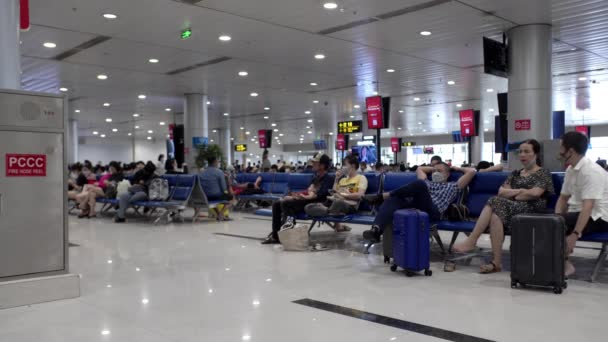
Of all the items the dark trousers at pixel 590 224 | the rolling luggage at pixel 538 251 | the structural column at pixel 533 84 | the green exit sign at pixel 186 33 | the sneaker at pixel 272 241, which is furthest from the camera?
the green exit sign at pixel 186 33

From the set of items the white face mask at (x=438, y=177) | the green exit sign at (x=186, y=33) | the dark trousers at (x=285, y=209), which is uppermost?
the green exit sign at (x=186, y=33)

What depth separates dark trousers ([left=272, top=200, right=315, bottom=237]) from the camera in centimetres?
725

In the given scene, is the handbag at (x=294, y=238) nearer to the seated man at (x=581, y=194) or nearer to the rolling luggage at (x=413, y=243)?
the rolling luggage at (x=413, y=243)

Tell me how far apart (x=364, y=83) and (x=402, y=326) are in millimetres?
14014

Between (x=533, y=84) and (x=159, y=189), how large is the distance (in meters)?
7.62

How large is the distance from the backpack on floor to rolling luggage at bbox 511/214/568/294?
779cm

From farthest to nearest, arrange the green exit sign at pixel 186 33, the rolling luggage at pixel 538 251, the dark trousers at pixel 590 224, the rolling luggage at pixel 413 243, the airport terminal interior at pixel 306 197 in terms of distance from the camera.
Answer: the green exit sign at pixel 186 33 → the rolling luggage at pixel 413 243 → the dark trousers at pixel 590 224 → the rolling luggage at pixel 538 251 → the airport terminal interior at pixel 306 197

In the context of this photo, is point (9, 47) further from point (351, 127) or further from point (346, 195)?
point (351, 127)

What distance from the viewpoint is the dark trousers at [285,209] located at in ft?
23.8

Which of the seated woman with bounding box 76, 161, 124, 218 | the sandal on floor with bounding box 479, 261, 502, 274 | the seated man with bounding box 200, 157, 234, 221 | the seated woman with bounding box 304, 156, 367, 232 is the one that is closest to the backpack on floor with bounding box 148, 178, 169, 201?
the seated man with bounding box 200, 157, 234, 221

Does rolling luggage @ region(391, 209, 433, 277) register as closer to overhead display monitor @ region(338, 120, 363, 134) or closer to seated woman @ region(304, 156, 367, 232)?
seated woman @ region(304, 156, 367, 232)

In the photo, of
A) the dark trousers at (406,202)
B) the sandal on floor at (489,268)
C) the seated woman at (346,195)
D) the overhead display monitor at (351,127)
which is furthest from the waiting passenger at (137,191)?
the overhead display monitor at (351,127)

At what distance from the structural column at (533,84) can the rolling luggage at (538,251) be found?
612cm

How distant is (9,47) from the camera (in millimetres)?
4383
